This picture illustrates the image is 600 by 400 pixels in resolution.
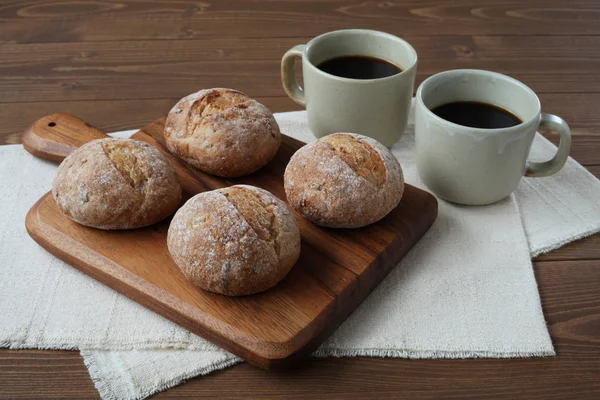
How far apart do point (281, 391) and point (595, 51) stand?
5.78 feet

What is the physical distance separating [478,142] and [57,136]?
1.06 metres

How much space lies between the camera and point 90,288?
1.33 metres

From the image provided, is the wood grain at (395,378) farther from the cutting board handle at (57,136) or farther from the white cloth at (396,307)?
the cutting board handle at (57,136)

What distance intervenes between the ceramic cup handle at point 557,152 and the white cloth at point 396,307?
9 centimetres

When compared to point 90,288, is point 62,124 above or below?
above

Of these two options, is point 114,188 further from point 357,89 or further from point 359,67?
point 359,67

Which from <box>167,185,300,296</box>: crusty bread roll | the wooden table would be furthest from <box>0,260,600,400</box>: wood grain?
<box>167,185,300,296</box>: crusty bread roll

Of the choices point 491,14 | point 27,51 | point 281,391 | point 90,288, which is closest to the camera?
point 281,391

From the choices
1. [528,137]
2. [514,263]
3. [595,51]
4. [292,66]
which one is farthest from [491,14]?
[514,263]

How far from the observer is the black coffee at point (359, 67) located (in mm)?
1734

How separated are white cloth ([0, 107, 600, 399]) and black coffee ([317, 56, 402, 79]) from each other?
16.5 inches

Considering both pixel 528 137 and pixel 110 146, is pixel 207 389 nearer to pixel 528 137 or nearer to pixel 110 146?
pixel 110 146

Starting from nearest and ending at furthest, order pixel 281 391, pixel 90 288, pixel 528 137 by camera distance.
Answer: pixel 281 391, pixel 90 288, pixel 528 137

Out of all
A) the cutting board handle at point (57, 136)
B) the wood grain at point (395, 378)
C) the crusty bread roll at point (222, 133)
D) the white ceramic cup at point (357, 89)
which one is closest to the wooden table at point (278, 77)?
the wood grain at point (395, 378)
